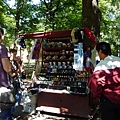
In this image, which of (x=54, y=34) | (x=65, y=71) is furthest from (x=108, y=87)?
(x=65, y=71)

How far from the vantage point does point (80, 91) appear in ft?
19.6

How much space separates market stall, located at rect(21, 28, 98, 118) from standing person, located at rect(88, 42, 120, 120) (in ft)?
9.01

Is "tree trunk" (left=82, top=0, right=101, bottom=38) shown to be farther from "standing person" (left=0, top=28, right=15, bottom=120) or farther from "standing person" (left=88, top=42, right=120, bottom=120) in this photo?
"standing person" (left=88, top=42, right=120, bottom=120)

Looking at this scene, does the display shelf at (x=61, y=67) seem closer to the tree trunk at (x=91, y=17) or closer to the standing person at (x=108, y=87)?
the tree trunk at (x=91, y=17)

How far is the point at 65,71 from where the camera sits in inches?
262

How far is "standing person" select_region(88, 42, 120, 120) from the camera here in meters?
2.79

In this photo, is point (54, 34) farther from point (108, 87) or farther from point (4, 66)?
point (108, 87)

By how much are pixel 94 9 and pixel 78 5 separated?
9.06 m

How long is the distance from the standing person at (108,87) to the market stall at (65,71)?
9.01 feet

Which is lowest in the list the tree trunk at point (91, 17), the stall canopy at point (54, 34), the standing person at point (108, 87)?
the standing person at point (108, 87)

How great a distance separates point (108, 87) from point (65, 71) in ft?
12.7

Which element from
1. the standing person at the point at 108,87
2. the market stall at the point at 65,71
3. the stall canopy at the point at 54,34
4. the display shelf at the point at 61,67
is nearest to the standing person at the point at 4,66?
the standing person at the point at 108,87

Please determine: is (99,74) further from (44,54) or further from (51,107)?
(44,54)

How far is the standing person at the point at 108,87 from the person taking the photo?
2785 millimetres
